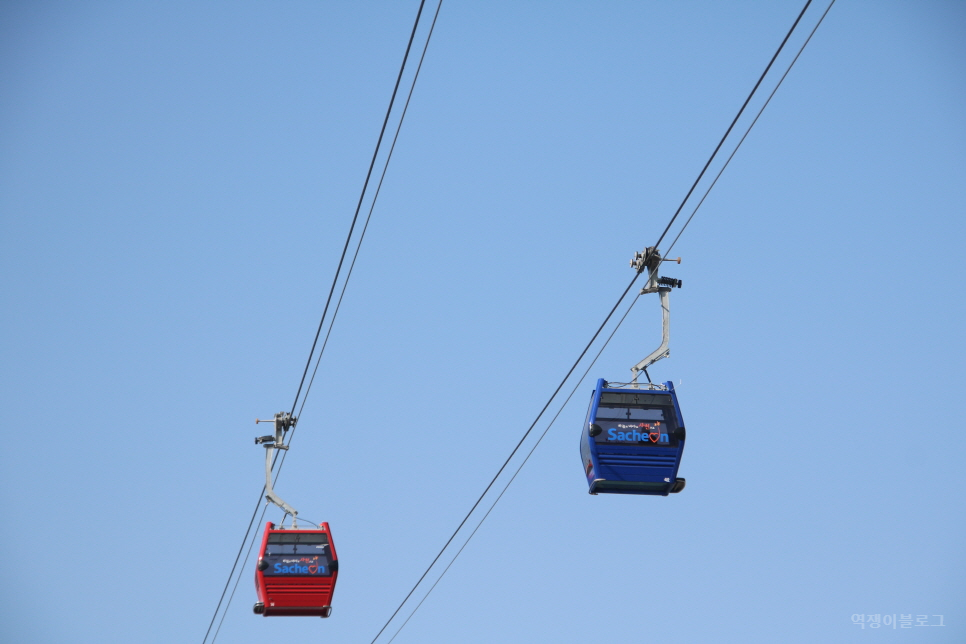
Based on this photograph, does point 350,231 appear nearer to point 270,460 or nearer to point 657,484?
point 657,484

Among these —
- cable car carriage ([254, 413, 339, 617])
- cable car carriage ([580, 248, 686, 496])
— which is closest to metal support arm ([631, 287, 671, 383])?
cable car carriage ([580, 248, 686, 496])

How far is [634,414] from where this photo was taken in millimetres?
18047

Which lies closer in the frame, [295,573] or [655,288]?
[655,288]

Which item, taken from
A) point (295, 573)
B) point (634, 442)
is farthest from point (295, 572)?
point (634, 442)

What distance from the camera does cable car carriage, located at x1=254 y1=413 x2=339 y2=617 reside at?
2172 cm

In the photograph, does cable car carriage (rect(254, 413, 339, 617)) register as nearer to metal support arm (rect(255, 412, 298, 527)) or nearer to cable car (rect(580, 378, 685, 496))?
metal support arm (rect(255, 412, 298, 527))

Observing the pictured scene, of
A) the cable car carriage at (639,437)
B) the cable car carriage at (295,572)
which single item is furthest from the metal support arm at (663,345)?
the cable car carriage at (295,572)

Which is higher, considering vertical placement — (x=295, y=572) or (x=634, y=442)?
(x=634, y=442)

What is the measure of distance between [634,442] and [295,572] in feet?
23.0

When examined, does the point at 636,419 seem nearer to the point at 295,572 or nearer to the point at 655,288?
the point at 655,288

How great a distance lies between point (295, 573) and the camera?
21.8 meters

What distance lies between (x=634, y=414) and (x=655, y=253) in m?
2.38

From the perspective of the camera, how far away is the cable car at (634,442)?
58.1 feet

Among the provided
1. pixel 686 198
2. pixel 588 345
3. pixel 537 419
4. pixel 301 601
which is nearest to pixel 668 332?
pixel 588 345
